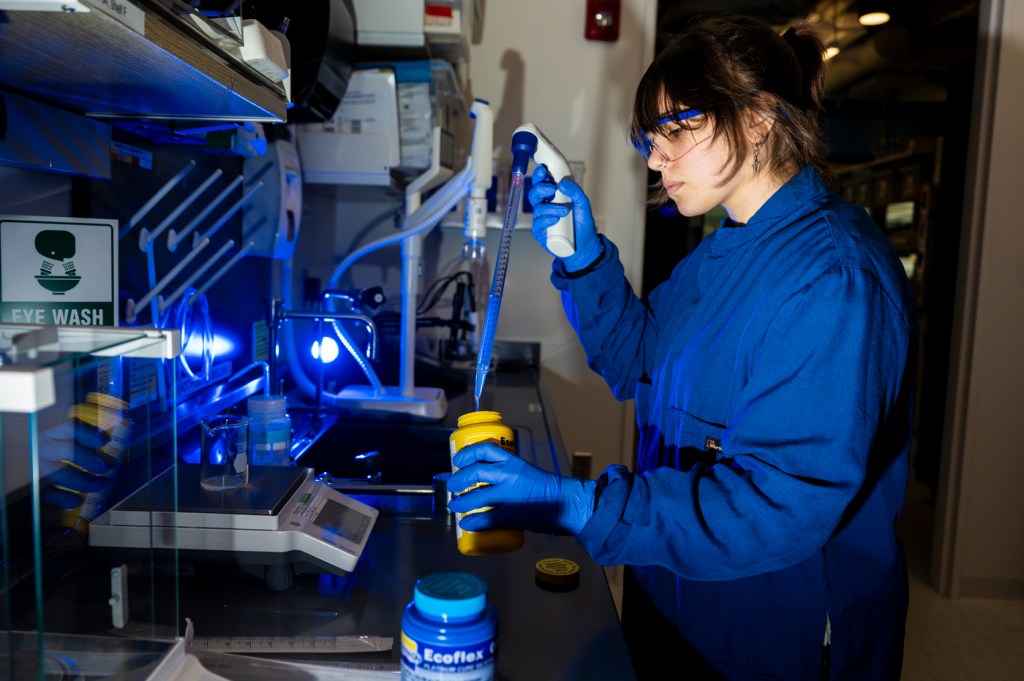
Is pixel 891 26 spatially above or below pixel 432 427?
above

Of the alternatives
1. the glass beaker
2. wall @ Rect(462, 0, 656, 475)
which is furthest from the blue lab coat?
wall @ Rect(462, 0, 656, 475)

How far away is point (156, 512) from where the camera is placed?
900 millimetres

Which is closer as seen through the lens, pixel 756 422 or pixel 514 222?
pixel 756 422

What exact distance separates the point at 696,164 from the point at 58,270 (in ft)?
3.06

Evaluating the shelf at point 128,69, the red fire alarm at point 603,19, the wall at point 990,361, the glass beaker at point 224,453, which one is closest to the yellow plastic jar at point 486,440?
the glass beaker at point 224,453

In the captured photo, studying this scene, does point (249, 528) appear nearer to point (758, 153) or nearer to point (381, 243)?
point (758, 153)

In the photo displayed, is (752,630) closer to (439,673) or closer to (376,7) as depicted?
(439,673)

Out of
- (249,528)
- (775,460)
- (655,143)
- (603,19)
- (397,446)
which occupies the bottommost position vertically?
(397,446)

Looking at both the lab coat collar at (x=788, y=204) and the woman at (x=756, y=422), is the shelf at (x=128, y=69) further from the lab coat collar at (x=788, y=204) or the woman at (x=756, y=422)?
the lab coat collar at (x=788, y=204)

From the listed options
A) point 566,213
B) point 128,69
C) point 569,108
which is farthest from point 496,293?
point 569,108

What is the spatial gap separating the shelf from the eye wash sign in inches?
6.8

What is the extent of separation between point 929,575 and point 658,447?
2583 millimetres

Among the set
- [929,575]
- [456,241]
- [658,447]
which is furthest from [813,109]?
[929,575]

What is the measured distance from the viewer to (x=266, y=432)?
4.41ft
